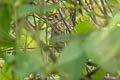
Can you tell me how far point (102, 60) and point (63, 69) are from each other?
0.05 meters

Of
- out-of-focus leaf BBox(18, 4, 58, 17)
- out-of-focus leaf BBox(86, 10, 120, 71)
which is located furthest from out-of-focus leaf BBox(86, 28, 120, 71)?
out-of-focus leaf BBox(18, 4, 58, 17)

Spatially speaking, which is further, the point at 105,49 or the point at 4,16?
the point at 4,16

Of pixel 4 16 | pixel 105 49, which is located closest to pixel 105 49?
pixel 105 49

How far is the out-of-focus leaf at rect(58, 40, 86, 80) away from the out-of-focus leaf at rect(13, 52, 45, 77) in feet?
0.08

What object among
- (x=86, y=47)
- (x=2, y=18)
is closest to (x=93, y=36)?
(x=86, y=47)

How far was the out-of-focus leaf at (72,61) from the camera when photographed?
32cm

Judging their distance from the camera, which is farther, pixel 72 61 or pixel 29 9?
pixel 29 9

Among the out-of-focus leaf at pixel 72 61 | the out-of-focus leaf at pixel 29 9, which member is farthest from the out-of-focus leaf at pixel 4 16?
the out-of-focus leaf at pixel 72 61

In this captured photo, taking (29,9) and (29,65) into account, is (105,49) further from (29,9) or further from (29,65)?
(29,9)

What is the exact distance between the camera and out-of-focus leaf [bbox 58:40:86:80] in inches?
12.4

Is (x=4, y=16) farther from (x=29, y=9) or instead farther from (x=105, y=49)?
(x=105, y=49)

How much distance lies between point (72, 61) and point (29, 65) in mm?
52

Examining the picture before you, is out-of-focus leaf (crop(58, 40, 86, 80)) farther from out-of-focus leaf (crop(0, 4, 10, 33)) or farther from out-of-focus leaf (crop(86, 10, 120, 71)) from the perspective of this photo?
out-of-focus leaf (crop(0, 4, 10, 33))

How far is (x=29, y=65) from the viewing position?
0.34 m
